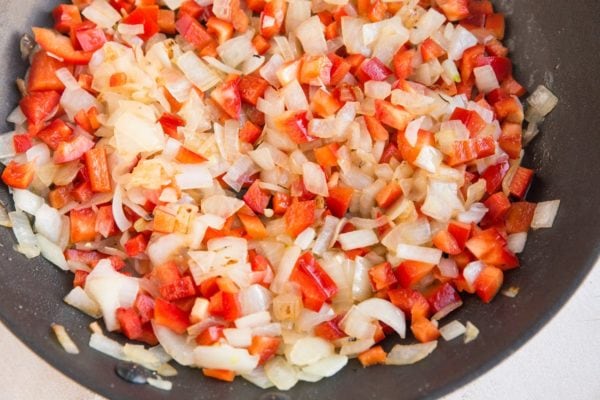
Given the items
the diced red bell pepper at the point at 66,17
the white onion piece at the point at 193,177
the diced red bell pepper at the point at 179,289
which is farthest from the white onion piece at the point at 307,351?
the diced red bell pepper at the point at 66,17

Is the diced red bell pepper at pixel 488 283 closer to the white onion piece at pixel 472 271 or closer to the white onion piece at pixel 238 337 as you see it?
the white onion piece at pixel 472 271

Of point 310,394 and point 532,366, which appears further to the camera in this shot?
point 532,366

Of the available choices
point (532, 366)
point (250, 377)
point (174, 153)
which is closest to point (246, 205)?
point (174, 153)

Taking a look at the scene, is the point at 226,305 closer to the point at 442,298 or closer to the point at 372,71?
the point at 442,298

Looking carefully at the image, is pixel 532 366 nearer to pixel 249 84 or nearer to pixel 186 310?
pixel 186 310

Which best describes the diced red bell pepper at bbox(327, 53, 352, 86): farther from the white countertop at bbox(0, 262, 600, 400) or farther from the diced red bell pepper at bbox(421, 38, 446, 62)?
the white countertop at bbox(0, 262, 600, 400)

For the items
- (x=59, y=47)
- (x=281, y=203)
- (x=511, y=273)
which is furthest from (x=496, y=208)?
(x=59, y=47)

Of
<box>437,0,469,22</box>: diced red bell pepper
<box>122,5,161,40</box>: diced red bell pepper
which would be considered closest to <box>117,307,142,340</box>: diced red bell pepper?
<box>122,5,161,40</box>: diced red bell pepper
